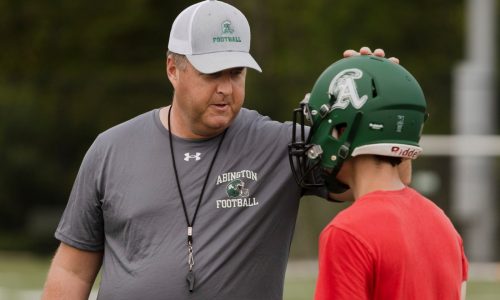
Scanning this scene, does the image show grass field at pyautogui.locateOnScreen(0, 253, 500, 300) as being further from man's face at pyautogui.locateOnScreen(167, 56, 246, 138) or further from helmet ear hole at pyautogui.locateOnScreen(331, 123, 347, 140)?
helmet ear hole at pyautogui.locateOnScreen(331, 123, 347, 140)

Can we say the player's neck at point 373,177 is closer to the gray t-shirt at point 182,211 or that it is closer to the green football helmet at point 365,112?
the green football helmet at point 365,112

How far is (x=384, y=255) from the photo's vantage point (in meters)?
4.08

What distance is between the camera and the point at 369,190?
4.31 meters

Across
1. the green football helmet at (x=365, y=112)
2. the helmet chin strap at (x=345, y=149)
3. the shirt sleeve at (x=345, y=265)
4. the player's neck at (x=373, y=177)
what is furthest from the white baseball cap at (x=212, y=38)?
the shirt sleeve at (x=345, y=265)

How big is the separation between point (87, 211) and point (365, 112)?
1.43 m

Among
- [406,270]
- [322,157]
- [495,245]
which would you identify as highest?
[322,157]

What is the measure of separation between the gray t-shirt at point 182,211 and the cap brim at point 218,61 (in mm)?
298

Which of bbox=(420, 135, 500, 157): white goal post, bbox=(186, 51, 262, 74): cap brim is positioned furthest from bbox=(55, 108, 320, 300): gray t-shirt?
bbox=(420, 135, 500, 157): white goal post

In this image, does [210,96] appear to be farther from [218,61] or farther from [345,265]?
[345,265]

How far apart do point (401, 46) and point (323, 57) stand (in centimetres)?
171

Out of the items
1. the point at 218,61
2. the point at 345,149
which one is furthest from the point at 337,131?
the point at 218,61

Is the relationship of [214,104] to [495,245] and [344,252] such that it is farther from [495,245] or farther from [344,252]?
[495,245]

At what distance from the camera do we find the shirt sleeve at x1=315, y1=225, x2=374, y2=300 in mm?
4070

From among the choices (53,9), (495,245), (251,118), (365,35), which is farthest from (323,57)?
(251,118)
